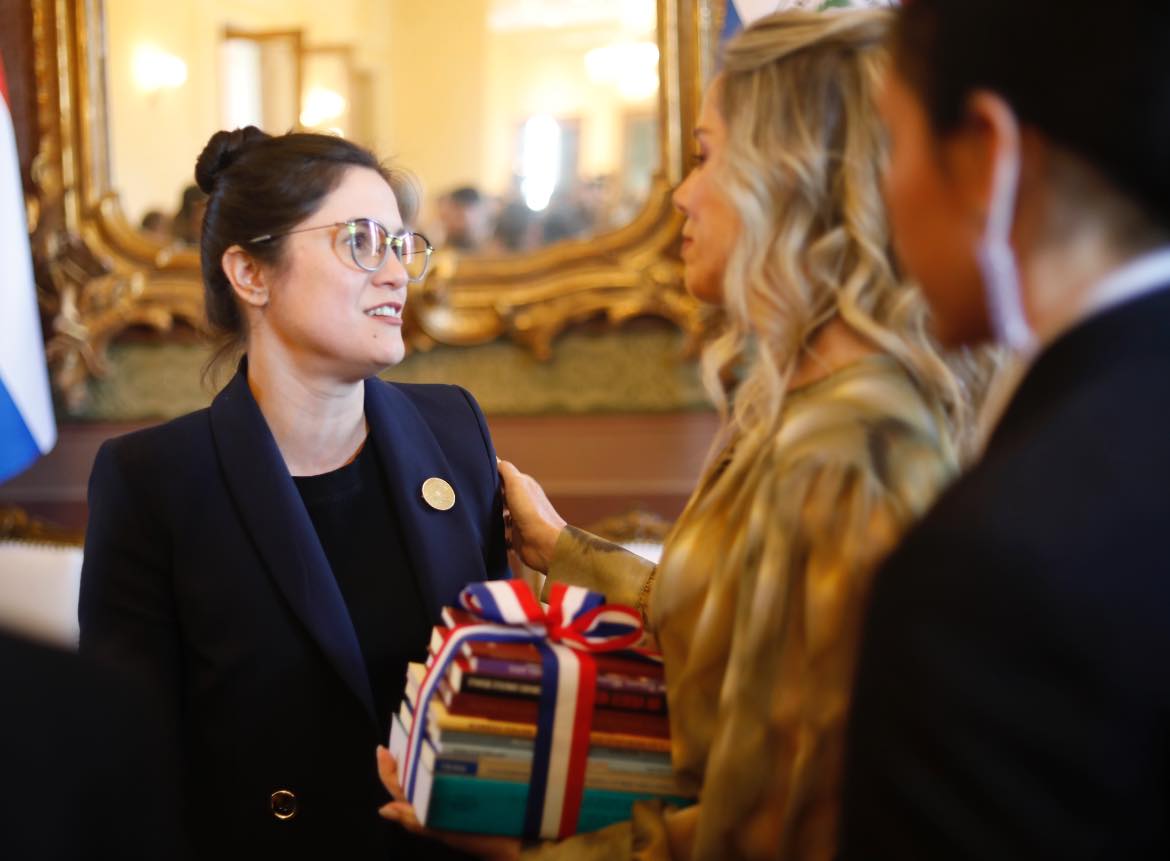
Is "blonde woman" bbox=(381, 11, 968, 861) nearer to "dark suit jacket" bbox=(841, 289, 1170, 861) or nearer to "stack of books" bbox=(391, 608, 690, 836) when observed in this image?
"stack of books" bbox=(391, 608, 690, 836)

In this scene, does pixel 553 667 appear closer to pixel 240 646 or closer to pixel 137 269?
pixel 240 646

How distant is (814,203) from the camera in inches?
48.5

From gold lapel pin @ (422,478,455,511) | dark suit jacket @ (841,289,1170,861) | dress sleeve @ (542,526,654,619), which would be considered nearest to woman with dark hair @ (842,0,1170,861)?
dark suit jacket @ (841,289,1170,861)

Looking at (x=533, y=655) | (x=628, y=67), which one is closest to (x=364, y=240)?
(x=533, y=655)

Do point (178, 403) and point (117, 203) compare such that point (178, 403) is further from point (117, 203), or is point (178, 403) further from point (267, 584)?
point (267, 584)

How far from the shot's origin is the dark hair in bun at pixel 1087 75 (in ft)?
2.25

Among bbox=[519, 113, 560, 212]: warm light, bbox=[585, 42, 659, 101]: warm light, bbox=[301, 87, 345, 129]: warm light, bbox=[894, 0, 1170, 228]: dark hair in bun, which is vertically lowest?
bbox=[894, 0, 1170, 228]: dark hair in bun

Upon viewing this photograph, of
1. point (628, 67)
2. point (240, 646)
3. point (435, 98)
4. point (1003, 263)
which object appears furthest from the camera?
point (435, 98)

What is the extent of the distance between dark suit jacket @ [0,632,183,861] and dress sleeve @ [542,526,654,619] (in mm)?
941

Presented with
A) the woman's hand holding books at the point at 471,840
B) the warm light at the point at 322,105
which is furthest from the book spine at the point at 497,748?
the warm light at the point at 322,105

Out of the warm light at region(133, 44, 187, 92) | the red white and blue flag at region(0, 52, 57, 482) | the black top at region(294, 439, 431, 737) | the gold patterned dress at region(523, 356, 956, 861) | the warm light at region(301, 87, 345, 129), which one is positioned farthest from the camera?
the warm light at region(133, 44, 187, 92)

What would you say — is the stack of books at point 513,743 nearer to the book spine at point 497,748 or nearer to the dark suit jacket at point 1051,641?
the book spine at point 497,748

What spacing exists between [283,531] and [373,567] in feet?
0.54

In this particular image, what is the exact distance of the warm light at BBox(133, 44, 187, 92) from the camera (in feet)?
12.6
